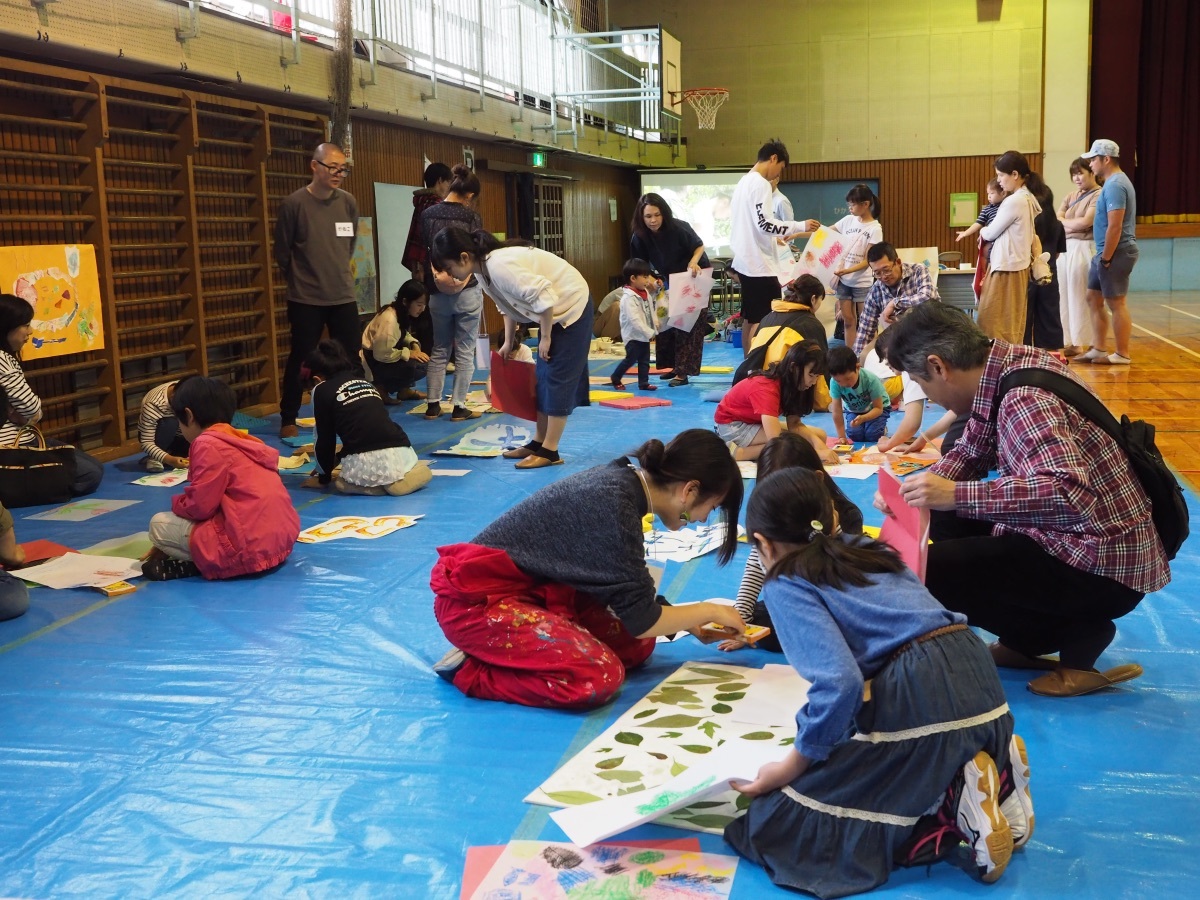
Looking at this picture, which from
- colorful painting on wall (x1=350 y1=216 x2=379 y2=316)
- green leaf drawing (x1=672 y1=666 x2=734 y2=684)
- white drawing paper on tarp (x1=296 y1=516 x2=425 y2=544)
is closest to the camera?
green leaf drawing (x1=672 y1=666 x2=734 y2=684)

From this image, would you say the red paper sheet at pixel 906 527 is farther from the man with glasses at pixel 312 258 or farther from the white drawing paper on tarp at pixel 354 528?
the man with glasses at pixel 312 258

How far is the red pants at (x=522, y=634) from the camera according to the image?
8.69 feet

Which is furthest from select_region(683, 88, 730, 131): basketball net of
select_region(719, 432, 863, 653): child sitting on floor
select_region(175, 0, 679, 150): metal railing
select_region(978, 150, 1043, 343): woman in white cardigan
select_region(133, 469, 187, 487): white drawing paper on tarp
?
select_region(719, 432, 863, 653): child sitting on floor

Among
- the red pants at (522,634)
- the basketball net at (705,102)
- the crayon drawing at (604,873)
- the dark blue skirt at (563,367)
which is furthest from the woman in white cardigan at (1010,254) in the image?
the basketball net at (705,102)

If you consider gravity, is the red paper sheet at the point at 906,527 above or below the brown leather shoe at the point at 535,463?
above

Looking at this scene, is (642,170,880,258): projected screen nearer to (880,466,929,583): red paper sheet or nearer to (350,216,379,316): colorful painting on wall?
(350,216,379,316): colorful painting on wall

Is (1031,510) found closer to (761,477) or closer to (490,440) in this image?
(761,477)

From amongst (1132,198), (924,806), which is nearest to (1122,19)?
(1132,198)

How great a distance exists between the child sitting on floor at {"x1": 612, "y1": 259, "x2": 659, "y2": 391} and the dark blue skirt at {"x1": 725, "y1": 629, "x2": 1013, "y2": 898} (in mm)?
6092

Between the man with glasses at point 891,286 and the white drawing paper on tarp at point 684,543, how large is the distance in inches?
89.1

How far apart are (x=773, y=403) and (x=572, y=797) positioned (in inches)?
123

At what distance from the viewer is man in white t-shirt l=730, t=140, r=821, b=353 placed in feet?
23.9

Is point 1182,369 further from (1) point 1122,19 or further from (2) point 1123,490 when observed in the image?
(1) point 1122,19

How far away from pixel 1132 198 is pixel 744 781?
7.59 meters
